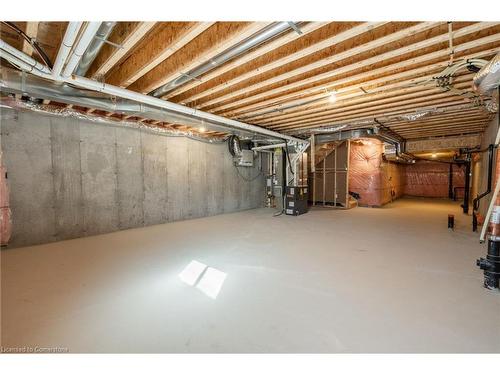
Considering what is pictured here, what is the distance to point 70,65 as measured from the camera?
1.90 metres

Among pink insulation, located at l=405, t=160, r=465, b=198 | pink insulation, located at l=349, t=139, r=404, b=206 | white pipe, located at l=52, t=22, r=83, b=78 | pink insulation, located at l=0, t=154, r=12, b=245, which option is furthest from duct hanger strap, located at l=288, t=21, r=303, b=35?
pink insulation, located at l=405, t=160, r=465, b=198

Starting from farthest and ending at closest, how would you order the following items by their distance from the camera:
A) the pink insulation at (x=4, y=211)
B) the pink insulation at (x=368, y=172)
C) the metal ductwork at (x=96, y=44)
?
the pink insulation at (x=368, y=172) → the pink insulation at (x=4, y=211) → the metal ductwork at (x=96, y=44)

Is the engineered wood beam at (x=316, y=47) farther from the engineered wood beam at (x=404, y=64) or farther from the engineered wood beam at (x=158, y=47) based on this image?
the engineered wood beam at (x=158, y=47)

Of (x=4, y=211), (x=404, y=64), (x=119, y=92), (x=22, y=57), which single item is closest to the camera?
(x=22, y=57)

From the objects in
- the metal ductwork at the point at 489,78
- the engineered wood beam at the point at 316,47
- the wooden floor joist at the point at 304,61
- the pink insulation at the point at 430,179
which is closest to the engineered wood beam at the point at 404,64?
the wooden floor joist at the point at 304,61

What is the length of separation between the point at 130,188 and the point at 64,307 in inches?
111

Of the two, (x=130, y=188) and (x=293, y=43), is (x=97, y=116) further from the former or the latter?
(x=293, y=43)

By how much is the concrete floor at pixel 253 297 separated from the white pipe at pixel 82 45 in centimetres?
195

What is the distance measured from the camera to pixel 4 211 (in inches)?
114

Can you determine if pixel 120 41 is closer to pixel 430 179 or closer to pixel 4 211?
pixel 4 211

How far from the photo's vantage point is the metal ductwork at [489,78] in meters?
1.75

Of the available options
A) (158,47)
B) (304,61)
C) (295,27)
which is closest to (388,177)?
(304,61)

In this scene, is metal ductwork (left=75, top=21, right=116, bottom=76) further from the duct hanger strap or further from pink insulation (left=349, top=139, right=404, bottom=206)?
pink insulation (left=349, top=139, right=404, bottom=206)

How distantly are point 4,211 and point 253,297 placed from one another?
11.6 feet
